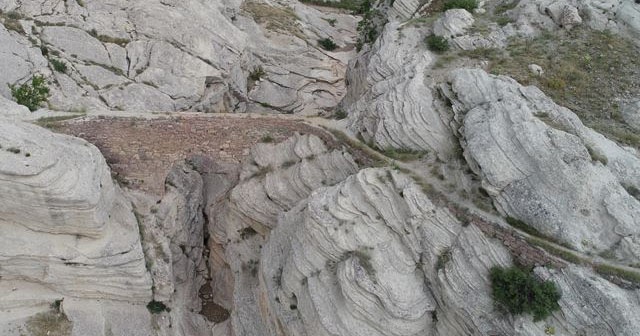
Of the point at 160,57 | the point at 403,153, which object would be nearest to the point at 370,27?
the point at 160,57

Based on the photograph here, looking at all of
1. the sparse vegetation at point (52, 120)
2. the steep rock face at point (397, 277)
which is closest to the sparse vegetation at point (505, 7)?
the steep rock face at point (397, 277)

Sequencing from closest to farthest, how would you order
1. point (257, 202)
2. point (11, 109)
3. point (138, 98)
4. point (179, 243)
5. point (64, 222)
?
point (64, 222)
point (11, 109)
point (257, 202)
point (179, 243)
point (138, 98)

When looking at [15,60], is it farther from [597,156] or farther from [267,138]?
[597,156]

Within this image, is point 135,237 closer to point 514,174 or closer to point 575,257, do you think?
point 514,174

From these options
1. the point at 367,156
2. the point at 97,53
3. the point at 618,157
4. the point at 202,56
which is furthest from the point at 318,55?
the point at 618,157

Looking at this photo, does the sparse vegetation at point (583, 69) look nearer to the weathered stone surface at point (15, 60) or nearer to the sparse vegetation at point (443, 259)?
the sparse vegetation at point (443, 259)

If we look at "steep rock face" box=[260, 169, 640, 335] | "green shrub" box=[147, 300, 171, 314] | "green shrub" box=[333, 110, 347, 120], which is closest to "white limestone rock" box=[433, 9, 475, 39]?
"green shrub" box=[333, 110, 347, 120]

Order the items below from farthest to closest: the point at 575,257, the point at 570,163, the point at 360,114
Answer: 1. the point at 360,114
2. the point at 570,163
3. the point at 575,257
